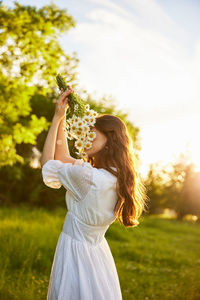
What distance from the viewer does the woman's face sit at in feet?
7.40

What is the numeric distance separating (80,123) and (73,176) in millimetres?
397

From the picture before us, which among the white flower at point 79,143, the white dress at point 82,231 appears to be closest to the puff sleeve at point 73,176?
the white dress at point 82,231

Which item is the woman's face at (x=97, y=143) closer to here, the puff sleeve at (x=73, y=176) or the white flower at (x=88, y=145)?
the white flower at (x=88, y=145)

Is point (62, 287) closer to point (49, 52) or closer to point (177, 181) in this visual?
→ point (49, 52)

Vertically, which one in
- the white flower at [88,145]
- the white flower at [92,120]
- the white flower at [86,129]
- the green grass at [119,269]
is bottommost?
the green grass at [119,269]

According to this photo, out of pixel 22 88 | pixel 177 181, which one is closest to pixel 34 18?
pixel 22 88

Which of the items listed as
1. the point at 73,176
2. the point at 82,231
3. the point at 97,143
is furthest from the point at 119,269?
the point at 73,176

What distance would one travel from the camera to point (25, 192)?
13.6m

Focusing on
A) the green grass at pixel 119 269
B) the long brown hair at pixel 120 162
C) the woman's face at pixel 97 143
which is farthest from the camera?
the green grass at pixel 119 269

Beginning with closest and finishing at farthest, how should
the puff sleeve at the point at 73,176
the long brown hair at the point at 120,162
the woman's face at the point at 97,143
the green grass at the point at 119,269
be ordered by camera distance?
the puff sleeve at the point at 73,176 < the long brown hair at the point at 120,162 < the woman's face at the point at 97,143 < the green grass at the point at 119,269

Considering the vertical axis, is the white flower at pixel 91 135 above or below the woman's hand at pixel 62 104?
below

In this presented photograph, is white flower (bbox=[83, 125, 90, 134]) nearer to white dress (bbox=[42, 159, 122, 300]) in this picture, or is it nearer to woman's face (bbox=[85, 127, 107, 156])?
woman's face (bbox=[85, 127, 107, 156])

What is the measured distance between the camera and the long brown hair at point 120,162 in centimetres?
215

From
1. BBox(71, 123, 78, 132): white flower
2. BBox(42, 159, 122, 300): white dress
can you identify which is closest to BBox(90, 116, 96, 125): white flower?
BBox(71, 123, 78, 132): white flower
